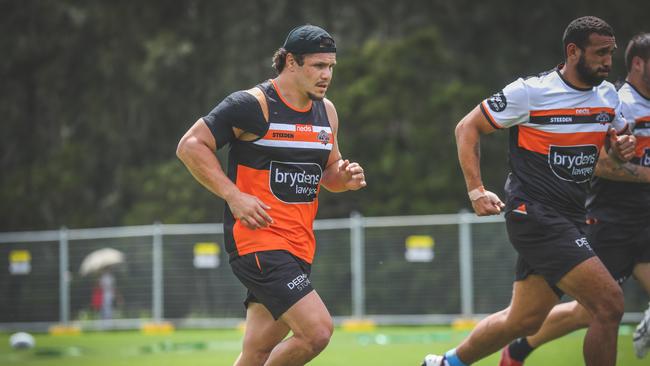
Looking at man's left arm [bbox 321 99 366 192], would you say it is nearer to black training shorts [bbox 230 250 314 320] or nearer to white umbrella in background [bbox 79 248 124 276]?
black training shorts [bbox 230 250 314 320]

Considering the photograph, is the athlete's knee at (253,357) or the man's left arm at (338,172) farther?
the man's left arm at (338,172)

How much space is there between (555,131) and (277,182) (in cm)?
187

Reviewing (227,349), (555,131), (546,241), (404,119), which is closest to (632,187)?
(555,131)

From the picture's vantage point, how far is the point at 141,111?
28.6 meters

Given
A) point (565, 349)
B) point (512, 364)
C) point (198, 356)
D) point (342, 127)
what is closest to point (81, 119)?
point (342, 127)

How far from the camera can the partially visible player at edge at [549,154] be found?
6785mm

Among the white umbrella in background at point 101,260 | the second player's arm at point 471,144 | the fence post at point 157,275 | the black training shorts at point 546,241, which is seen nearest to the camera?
the black training shorts at point 546,241

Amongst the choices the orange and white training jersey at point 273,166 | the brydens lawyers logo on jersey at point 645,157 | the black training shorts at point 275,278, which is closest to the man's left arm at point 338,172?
the orange and white training jersey at point 273,166

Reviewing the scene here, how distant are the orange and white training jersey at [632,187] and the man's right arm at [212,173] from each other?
2.96 metres

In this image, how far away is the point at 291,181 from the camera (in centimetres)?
641

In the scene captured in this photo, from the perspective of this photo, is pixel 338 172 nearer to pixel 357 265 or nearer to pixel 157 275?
pixel 357 265

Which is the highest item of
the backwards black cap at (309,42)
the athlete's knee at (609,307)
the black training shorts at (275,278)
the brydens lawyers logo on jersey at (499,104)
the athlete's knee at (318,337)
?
the backwards black cap at (309,42)

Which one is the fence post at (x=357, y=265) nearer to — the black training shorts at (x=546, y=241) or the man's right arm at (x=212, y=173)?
the black training shorts at (x=546, y=241)

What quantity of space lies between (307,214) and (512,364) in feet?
7.64
